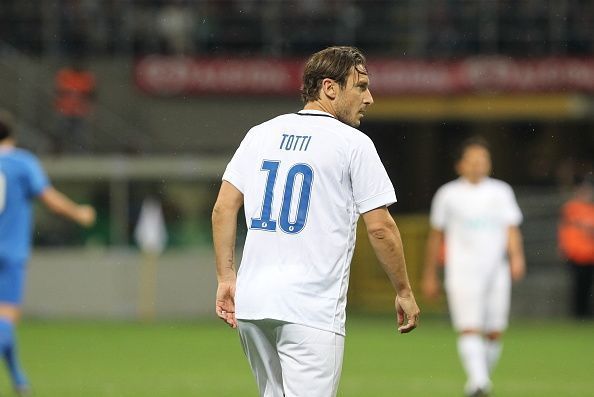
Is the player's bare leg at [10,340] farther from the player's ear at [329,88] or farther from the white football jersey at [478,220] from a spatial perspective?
the player's ear at [329,88]

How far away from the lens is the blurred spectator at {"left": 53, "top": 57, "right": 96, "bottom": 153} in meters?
28.3

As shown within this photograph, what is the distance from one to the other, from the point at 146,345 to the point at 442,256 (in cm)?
687

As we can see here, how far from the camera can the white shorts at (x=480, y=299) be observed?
13.4 metres

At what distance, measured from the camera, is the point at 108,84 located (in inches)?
1180

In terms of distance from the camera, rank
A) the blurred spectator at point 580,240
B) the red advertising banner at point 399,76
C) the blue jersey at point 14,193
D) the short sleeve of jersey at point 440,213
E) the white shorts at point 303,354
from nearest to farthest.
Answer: the white shorts at point 303,354, the blue jersey at point 14,193, the short sleeve of jersey at point 440,213, the blurred spectator at point 580,240, the red advertising banner at point 399,76

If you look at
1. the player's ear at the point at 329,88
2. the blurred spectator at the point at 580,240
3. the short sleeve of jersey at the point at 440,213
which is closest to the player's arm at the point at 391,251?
the player's ear at the point at 329,88

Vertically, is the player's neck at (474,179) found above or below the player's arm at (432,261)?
above

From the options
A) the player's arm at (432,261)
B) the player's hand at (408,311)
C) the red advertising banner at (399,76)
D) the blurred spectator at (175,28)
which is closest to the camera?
the player's hand at (408,311)

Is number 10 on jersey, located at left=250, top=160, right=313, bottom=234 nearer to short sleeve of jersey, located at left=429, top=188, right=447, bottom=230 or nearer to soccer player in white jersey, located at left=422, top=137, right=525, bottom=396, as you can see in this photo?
soccer player in white jersey, located at left=422, top=137, right=525, bottom=396

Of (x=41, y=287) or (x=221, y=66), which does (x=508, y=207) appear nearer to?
(x=41, y=287)

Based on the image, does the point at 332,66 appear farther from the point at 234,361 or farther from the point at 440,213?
the point at 234,361

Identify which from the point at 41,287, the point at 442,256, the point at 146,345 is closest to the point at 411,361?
the point at 146,345

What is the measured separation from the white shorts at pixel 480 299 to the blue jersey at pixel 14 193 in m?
3.77

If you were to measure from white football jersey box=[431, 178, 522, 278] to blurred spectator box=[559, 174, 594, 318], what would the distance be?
1204 cm
